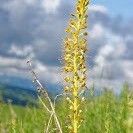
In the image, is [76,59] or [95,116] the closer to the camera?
[76,59]

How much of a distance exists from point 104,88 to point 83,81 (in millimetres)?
5736

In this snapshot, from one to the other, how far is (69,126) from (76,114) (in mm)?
98

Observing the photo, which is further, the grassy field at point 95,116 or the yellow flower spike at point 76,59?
the grassy field at point 95,116

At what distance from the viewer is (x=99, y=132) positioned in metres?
6.61

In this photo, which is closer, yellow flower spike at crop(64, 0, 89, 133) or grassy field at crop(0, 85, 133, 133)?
yellow flower spike at crop(64, 0, 89, 133)

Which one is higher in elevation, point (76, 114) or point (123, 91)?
point (123, 91)

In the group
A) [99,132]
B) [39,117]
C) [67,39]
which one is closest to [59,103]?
[39,117]

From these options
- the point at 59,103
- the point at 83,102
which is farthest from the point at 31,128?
the point at 83,102

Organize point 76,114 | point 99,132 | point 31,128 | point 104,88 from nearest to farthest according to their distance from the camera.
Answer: point 76,114
point 99,132
point 31,128
point 104,88

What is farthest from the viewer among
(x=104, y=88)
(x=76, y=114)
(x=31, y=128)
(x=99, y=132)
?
(x=104, y=88)

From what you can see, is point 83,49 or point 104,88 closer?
point 83,49

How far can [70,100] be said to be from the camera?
3414 mm

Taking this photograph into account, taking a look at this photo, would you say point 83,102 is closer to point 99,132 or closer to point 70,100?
point 70,100

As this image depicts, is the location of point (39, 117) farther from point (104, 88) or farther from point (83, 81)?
point (83, 81)
